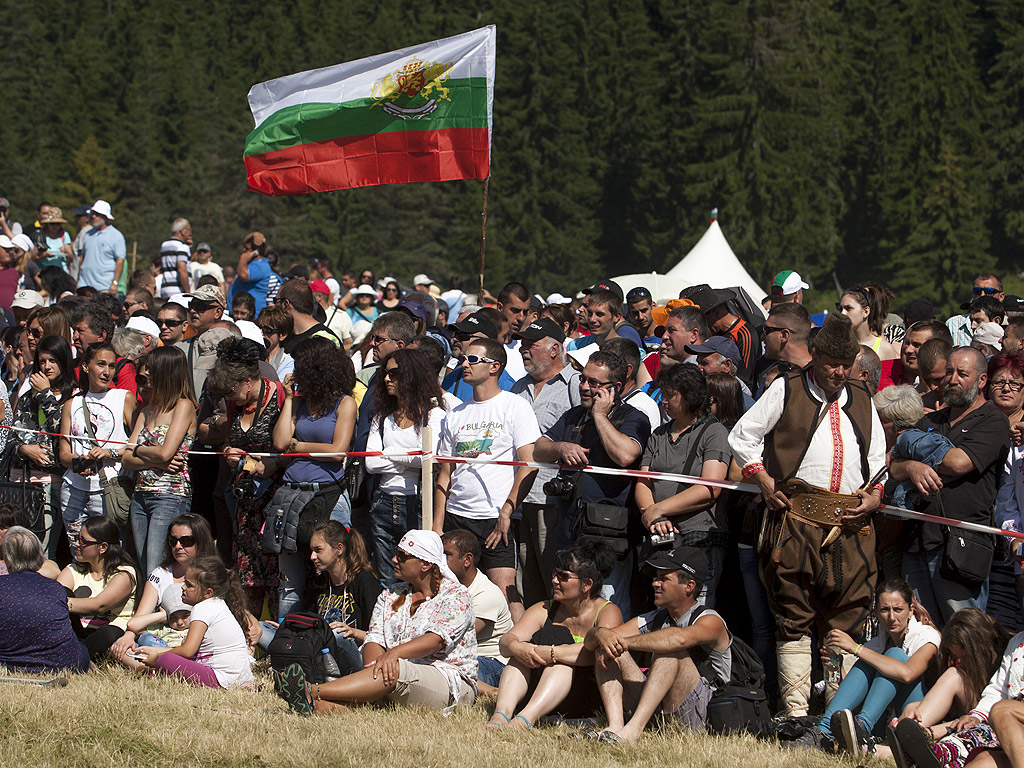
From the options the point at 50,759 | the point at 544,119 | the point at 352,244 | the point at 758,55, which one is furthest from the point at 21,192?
the point at 50,759

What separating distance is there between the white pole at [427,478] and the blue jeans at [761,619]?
1.94m

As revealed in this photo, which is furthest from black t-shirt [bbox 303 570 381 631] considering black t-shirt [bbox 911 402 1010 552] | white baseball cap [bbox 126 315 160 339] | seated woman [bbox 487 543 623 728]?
white baseball cap [bbox 126 315 160 339]

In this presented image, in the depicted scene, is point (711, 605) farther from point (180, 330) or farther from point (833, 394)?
point (180, 330)

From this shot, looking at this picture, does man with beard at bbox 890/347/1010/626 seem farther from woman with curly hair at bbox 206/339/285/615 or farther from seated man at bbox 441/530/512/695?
woman with curly hair at bbox 206/339/285/615

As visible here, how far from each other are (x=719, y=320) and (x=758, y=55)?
154 ft

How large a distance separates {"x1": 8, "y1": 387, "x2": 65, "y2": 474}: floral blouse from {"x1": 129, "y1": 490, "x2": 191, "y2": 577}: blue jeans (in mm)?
897

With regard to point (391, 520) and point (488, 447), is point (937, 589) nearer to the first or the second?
point (488, 447)

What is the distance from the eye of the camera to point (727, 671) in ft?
21.0

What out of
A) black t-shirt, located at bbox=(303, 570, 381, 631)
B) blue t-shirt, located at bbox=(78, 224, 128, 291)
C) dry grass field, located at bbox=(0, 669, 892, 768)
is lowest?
dry grass field, located at bbox=(0, 669, 892, 768)

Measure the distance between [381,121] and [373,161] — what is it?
0.36 metres

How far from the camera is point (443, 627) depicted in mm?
6887

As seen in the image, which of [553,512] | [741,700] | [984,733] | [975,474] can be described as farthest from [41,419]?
[984,733]

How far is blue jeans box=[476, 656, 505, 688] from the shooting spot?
735 centimetres

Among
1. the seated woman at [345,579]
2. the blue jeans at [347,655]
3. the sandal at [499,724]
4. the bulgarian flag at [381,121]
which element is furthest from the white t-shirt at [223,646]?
the bulgarian flag at [381,121]
